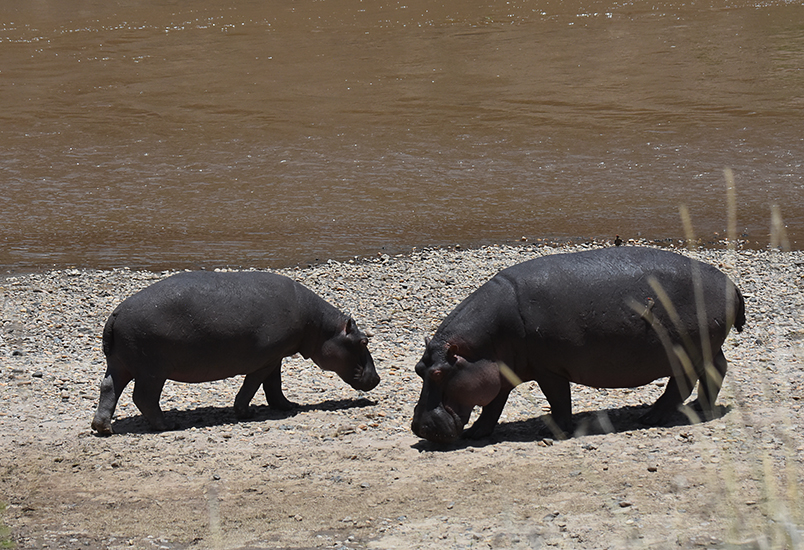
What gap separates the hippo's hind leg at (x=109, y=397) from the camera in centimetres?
759

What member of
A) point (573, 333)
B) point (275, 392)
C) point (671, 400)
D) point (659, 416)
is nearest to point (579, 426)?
point (659, 416)

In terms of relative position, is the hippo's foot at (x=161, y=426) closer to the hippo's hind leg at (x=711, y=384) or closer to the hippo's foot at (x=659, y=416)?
the hippo's foot at (x=659, y=416)

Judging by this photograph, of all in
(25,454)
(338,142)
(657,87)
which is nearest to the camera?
(25,454)

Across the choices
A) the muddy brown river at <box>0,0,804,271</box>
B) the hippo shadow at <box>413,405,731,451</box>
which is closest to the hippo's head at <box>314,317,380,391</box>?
the hippo shadow at <box>413,405,731,451</box>

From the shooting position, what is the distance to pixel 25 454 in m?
7.20

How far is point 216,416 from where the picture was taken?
8172 mm

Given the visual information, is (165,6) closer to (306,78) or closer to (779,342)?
(306,78)

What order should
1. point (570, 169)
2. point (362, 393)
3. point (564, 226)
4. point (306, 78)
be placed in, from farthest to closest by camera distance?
point (306, 78) < point (570, 169) < point (564, 226) < point (362, 393)

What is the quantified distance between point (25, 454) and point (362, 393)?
291 cm

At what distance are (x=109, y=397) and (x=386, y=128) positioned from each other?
1549 cm

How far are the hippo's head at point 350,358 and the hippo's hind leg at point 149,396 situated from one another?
1.43 m

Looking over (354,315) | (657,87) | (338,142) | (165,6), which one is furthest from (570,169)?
(165,6)

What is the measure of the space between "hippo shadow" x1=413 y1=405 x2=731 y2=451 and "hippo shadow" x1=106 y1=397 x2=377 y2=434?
55.0 inches

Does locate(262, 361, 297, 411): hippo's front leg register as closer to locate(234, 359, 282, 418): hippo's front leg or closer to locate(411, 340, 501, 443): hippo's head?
locate(234, 359, 282, 418): hippo's front leg
